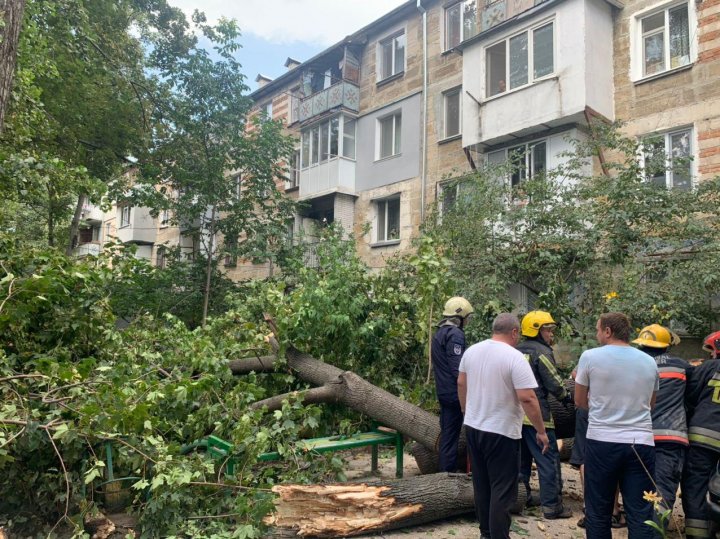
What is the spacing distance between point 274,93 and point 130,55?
979cm

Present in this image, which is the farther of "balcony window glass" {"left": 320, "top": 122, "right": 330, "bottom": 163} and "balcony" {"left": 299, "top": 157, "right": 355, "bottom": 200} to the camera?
"balcony window glass" {"left": 320, "top": 122, "right": 330, "bottom": 163}

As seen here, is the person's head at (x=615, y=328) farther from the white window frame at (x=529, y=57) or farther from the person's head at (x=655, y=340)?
the white window frame at (x=529, y=57)

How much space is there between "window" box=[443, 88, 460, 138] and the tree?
188 inches

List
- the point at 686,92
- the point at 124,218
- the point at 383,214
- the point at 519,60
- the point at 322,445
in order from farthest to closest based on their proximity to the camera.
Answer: the point at 124,218 < the point at 383,214 < the point at 519,60 < the point at 686,92 < the point at 322,445

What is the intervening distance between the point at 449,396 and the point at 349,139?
50.4 ft

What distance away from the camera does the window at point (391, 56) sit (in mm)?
18252

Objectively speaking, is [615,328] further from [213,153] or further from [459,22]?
[459,22]

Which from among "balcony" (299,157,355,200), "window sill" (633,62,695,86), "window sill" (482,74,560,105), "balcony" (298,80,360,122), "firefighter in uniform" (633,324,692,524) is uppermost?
"balcony" (298,80,360,122)

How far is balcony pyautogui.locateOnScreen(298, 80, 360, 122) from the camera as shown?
61.7 feet

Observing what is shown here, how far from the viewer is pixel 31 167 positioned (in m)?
7.74

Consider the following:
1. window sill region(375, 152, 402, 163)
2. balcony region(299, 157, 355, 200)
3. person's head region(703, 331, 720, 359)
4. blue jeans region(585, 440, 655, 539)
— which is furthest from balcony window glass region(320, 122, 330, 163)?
blue jeans region(585, 440, 655, 539)

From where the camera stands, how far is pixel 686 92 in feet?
38.3

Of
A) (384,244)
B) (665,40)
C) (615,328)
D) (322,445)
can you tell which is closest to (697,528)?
(615,328)

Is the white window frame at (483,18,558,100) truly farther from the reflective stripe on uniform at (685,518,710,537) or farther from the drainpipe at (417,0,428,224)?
the reflective stripe on uniform at (685,518,710,537)
